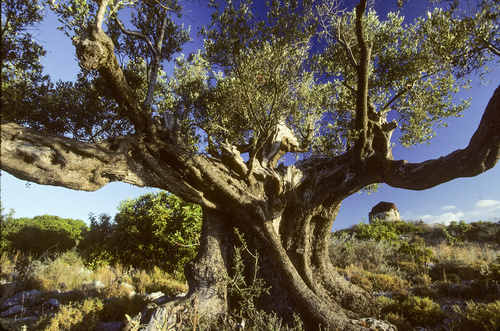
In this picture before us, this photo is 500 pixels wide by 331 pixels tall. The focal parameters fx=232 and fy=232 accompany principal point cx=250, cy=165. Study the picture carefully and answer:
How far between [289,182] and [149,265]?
9.08m

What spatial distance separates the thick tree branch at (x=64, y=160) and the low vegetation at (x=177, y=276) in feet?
A: 10.5

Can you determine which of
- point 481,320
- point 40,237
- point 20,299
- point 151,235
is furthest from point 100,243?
point 481,320

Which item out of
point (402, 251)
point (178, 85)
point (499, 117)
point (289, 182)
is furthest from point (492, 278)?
point (178, 85)

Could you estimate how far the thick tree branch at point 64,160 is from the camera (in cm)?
434

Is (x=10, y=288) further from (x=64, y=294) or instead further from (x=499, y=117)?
(x=499, y=117)

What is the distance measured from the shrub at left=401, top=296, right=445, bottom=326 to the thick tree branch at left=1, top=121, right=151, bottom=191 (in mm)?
8927

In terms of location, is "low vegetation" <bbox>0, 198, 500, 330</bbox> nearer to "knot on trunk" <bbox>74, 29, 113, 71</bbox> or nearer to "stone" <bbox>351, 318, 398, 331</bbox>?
"stone" <bbox>351, 318, 398, 331</bbox>

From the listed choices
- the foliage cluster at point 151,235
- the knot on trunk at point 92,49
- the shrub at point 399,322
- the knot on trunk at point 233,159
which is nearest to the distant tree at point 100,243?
the foliage cluster at point 151,235

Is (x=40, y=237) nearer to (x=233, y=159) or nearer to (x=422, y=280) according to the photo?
(x=233, y=159)

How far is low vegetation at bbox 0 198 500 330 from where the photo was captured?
610cm

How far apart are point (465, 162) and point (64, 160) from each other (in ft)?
30.6

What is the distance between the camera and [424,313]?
6895mm

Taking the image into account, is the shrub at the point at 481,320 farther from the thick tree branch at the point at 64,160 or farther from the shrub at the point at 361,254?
the thick tree branch at the point at 64,160

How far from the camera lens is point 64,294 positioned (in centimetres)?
866
